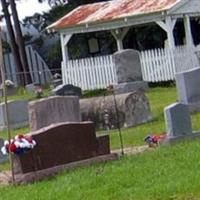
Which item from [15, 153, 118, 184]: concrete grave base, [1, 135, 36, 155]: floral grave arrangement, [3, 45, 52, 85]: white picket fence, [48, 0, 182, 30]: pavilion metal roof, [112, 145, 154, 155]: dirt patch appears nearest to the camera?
[1, 135, 36, 155]: floral grave arrangement

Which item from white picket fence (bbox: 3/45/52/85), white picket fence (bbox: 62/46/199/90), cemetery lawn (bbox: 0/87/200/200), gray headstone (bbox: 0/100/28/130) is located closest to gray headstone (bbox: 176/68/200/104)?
cemetery lawn (bbox: 0/87/200/200)

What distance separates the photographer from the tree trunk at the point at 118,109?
51.9 feet

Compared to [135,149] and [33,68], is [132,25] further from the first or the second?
[33,68]

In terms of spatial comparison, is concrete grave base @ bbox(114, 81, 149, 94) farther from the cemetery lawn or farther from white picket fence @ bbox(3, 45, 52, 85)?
white picket fence @ bbox(3, 45, 52, 85)

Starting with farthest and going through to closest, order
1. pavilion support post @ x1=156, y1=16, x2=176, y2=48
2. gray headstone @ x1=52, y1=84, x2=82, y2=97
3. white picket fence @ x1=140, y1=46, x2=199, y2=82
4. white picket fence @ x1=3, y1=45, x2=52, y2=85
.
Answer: white picket fence @ x1=3, y1=45, x2=52, y2=85
pavilion support post @ x1=156, y1=16, x2=176, y2=48
white picket fence @ x1=140, y1=46, x2=199, y2=82
gray headstone @ x1=52, y1=84, x2=82, y2=97

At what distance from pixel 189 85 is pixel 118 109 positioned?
72.5 inches

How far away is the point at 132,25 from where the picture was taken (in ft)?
91.3

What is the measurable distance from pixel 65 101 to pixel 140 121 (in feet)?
7.18

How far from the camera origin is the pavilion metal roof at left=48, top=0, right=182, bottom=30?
26.2 m

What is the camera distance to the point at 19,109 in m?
20.3

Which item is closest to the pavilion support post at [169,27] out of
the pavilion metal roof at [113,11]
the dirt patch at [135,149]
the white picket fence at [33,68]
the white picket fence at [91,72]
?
the pavilion metal roof at [113,11]

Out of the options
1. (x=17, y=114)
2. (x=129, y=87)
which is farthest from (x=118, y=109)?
(x=129, y=87)

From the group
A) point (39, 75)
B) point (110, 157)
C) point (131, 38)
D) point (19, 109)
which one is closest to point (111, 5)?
point (131, 38)

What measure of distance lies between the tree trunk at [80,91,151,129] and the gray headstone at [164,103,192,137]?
12.1 feet
